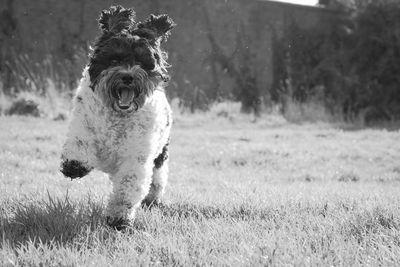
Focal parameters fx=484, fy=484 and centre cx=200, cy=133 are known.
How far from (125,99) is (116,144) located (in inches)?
15.7

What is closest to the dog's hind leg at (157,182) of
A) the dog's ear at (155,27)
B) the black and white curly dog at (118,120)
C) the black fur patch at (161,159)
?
the black fur patch at (161,159)

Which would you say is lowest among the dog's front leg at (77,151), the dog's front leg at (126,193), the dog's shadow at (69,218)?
the dog's shadow at (69,218)

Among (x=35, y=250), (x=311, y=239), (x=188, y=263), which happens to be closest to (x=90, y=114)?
(x=35, y=250)

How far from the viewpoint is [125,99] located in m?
4.18

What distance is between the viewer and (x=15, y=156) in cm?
745

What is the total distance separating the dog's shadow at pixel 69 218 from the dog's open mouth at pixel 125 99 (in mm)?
941

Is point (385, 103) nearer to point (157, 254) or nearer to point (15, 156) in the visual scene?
point (15, 156)

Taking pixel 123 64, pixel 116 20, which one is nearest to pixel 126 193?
pixel 123 64

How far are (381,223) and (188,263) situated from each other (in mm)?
1932

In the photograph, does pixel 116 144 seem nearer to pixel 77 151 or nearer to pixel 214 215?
pixel 77 151

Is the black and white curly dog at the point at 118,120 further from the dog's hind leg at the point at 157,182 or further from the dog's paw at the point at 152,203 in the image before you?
the dog's hind leg at the point at 157,182

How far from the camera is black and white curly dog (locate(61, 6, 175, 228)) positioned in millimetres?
4082

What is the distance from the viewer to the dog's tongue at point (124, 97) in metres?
4.13

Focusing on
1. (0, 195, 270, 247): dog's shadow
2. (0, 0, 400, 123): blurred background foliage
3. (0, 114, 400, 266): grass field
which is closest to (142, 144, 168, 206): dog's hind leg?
(0, 114, 400, 266): grass field
